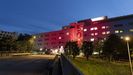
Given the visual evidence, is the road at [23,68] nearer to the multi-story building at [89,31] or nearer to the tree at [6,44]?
the tree at [6,44]

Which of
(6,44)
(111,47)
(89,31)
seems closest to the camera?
(111,47)

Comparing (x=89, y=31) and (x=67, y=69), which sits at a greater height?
(x=89, y=31)

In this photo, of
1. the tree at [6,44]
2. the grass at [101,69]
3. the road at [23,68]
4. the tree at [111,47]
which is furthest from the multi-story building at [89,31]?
the road at [23,68]

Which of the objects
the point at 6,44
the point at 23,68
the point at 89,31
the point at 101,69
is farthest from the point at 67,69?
the point at 89,31

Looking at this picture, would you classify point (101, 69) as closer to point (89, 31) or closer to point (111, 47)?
point (111, 47)

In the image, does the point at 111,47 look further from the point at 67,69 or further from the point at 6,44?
the point at 67,69

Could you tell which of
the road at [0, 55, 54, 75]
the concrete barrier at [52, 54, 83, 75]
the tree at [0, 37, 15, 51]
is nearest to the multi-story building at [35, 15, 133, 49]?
the tree at [0, 37, 15, 51]

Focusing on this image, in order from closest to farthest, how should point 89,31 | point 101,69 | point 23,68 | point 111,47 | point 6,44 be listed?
point 23,68 < point 101,69 < point 111,47 < point 6,44 < point 89,31

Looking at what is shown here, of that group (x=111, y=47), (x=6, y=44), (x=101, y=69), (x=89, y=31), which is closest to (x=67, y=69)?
(x=101, y=69)

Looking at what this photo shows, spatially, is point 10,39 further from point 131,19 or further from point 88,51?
point 131,19

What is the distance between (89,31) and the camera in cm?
14800

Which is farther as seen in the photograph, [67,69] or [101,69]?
[101,69]

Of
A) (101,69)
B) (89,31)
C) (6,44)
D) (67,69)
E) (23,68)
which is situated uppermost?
(89,31)

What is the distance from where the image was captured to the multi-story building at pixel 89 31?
12656 cm
